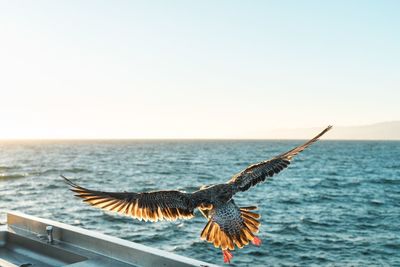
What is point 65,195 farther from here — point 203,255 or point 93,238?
point 93,238

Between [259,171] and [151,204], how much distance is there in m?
1.88

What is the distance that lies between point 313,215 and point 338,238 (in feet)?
23.3

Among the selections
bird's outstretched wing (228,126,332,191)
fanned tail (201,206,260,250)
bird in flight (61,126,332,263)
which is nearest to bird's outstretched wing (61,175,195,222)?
bird in flight (61,126,332,263)

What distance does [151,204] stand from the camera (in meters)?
6.53

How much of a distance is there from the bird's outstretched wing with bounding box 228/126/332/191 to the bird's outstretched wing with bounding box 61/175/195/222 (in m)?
0.87

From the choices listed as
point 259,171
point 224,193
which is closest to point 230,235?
point 224,193

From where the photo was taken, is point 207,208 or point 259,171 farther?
point 259,171

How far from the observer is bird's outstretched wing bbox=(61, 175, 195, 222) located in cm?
622

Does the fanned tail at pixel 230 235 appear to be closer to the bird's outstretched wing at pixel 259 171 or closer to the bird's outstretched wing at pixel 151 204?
the bird's outstretched wing at pixel 151 204

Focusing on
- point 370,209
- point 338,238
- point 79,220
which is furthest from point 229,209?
point 370,209

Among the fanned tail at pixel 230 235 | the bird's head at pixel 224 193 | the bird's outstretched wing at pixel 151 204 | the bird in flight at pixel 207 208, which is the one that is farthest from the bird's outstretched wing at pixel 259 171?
the bird's outstretched wing at pixel 151 204

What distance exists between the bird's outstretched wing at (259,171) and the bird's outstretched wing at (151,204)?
2.86 feet

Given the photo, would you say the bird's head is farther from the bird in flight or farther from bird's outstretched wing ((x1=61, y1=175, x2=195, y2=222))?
bird's outstretched wing ((x1=61, y1=175, x2=195, y2=222))

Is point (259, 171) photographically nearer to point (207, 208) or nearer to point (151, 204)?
point (207, 208)
